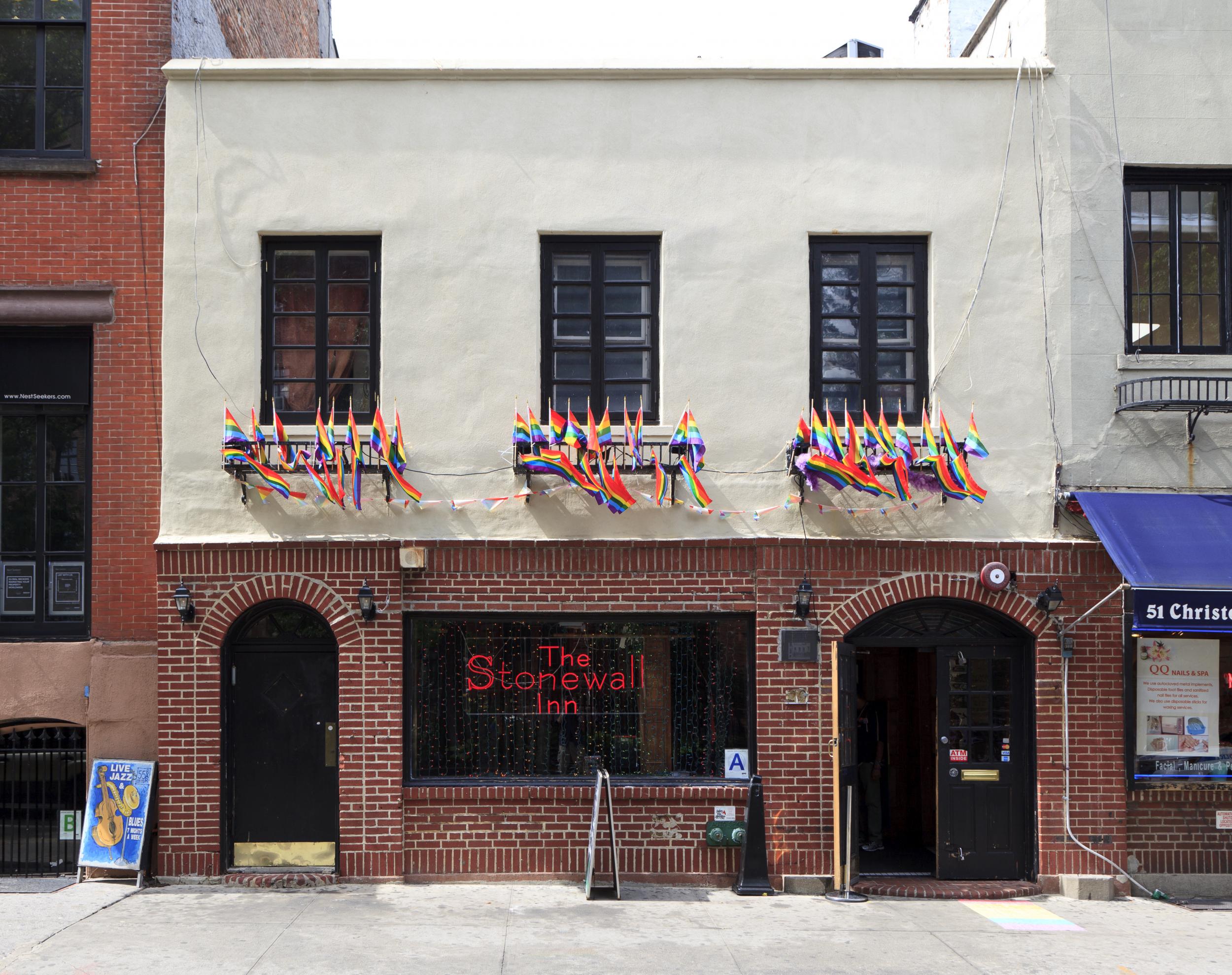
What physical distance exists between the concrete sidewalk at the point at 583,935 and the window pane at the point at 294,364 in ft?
15.2

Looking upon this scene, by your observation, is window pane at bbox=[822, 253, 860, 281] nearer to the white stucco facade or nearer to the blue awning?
the white stucco facade

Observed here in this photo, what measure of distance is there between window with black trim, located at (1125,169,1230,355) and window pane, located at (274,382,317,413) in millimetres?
7728

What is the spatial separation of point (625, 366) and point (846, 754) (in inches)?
161

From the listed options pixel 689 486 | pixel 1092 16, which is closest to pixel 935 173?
pixel 1092 16

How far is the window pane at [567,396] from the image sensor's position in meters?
11.5

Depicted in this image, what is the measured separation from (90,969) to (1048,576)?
8.45 metres

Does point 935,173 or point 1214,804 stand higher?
point 935,173

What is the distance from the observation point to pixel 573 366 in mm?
11523

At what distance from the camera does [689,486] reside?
36.5 feet

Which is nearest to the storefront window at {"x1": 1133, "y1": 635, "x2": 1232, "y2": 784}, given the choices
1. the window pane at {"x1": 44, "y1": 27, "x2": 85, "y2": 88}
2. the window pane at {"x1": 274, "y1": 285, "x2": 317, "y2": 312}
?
the window pane at {"x1": 274, "y1": 285, "x2": 317, "y2": 312}

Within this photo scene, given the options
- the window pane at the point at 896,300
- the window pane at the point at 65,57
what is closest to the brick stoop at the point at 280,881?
the window pane at the point at 896,300

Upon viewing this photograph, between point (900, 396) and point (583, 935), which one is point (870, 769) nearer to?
point (900, 396)

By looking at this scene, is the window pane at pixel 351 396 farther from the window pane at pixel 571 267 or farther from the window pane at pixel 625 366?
the window pane at pixel 625 366

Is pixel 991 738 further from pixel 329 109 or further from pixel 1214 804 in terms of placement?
pixel 329 109
